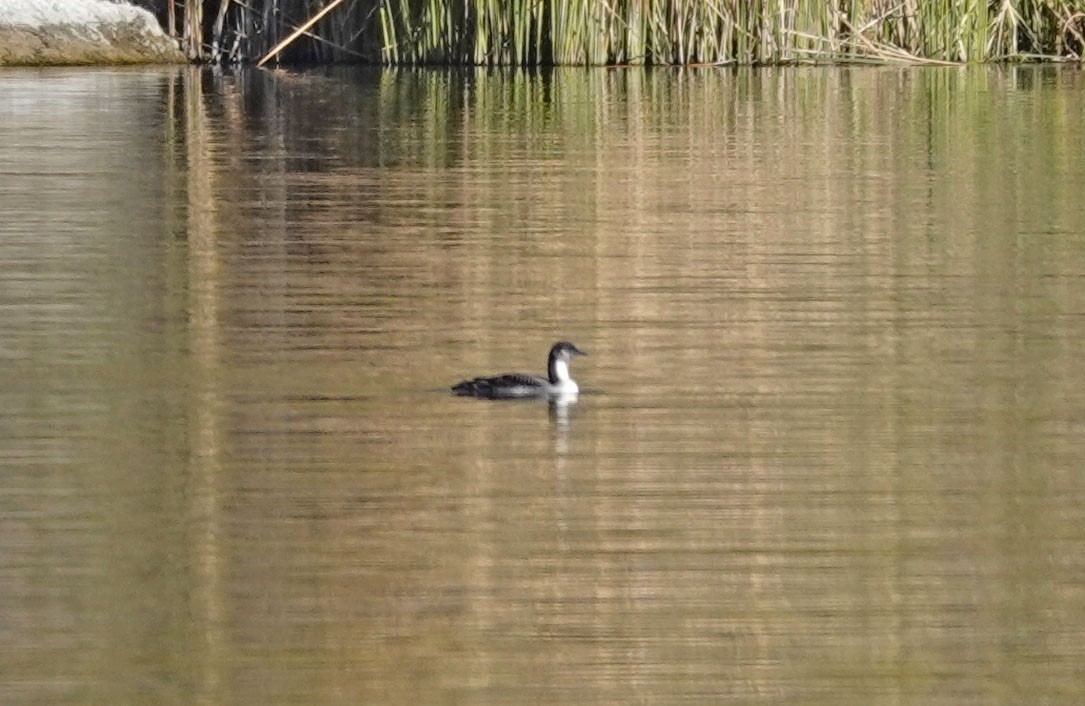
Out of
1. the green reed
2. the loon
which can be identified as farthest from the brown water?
the green reed

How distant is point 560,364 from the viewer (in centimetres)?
733

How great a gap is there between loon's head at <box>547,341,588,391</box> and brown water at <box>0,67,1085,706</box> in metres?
0.10

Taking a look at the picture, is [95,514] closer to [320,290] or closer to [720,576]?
[720,576]

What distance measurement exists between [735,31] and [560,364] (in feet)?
50.6

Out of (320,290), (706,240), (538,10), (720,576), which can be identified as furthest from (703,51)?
(720,576)

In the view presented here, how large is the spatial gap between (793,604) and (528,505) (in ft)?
3.49

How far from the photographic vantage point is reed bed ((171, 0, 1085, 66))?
72.6 ft

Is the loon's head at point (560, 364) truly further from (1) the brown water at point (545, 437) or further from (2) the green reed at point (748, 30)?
(2) the green reed at point (748, 30)

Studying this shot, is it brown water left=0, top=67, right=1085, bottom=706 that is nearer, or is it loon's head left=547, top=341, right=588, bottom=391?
brown water left=0, top=67, right=1085, bottom=706

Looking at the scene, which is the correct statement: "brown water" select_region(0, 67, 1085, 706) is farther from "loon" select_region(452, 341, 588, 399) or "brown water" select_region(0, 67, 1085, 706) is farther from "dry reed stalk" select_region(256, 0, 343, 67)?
"dry reed stalk" select_region(256, 0, 343, 67)

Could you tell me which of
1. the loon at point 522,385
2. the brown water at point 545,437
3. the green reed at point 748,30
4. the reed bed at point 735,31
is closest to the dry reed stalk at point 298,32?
the reed bed at point 735,31

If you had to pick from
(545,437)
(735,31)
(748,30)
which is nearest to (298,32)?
(735,31)

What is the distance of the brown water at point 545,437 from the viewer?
Result: 190 inches

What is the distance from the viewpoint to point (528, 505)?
6016mm
